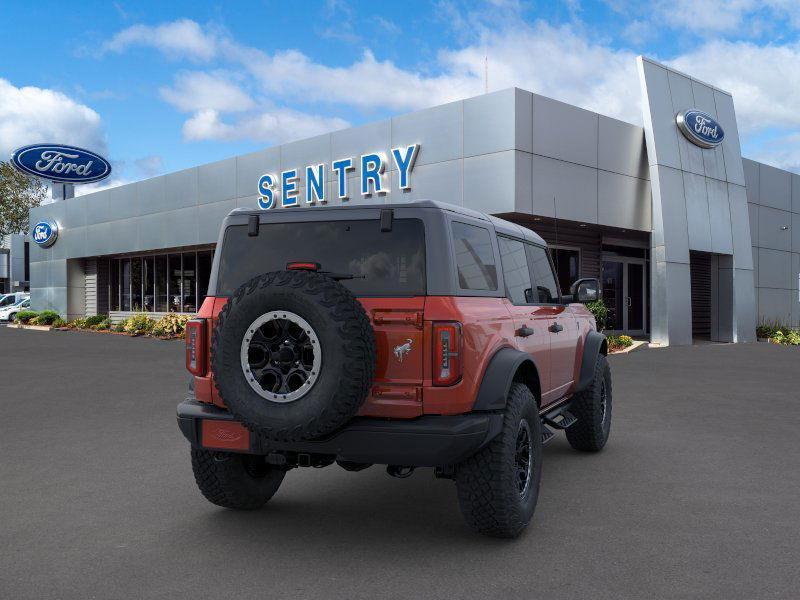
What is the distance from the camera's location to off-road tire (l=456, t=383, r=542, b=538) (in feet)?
13.6

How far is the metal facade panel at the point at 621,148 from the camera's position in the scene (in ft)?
62.1

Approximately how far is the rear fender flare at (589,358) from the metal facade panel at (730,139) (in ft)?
59.2

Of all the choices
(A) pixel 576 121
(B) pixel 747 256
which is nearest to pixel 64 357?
(A) pixel 576 121

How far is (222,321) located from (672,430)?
18.1 ft

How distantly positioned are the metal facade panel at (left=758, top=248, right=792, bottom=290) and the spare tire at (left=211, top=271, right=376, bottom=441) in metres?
25.1

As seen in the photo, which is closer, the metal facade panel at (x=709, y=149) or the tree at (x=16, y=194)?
the metal facade panel at (x=709, y=149)

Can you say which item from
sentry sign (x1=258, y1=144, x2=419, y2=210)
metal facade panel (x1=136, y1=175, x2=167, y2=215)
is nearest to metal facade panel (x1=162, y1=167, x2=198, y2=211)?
metal facade panel (x1=136, y1=175, x2=167, y2=215)

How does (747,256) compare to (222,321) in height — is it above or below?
above

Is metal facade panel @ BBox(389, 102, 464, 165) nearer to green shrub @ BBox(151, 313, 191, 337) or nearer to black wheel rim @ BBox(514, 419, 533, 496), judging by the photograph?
green shrub @ BBox(151, 313, 191, 337)

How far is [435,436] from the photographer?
154 inches

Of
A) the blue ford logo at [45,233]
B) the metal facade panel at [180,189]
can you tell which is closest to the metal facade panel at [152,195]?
the metal facade panel at [180,189]

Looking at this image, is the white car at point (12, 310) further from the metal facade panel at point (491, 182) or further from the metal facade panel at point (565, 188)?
the metal facade panel at point (565, 188)

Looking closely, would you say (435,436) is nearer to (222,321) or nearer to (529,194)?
(222,321)

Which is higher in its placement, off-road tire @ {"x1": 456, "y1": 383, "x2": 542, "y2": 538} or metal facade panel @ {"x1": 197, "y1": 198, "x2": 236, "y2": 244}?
metal facade panel @ {"x1": 197, "y1": 198, "x2": 236, "y2": 244}
